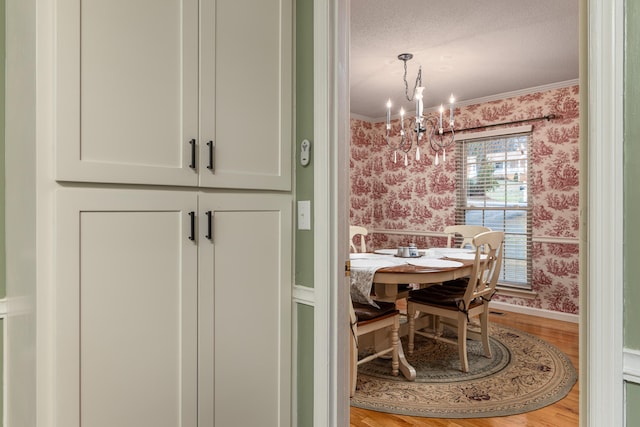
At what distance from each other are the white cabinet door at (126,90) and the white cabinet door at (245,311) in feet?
0.73

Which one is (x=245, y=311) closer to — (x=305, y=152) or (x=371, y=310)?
(x=305, y=152)

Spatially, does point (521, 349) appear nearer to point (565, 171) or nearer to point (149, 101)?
point (565, 171)

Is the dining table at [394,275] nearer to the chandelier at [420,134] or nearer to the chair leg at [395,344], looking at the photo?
the chair leg at [395,344]

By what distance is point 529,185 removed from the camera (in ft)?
15.2

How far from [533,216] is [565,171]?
1.89 ft

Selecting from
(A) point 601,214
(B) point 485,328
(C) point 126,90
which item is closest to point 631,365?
(A) point 601,214

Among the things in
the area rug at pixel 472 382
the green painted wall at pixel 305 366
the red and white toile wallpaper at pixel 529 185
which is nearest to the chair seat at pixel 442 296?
the area rug at pixel 472 382

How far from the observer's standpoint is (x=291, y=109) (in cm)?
158

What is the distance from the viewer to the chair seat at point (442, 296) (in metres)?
3.08

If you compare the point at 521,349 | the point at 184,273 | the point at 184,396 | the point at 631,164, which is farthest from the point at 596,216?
the point at 521,349

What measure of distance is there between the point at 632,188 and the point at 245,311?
1.15 m

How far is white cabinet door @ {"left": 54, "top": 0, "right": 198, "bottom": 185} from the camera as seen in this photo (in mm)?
1079

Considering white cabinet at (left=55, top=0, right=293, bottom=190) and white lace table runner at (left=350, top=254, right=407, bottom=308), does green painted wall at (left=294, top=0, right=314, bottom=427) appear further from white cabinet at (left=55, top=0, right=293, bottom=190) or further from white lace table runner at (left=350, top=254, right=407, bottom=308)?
white lace table runner at (left=350, top=254, right=407, bottom=308)

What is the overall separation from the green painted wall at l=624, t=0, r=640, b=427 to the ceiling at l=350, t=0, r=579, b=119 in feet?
6.46
